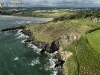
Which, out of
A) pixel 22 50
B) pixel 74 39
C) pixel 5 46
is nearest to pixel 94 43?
pixel 74 39

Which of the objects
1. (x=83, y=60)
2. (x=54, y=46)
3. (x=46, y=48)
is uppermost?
(x=83, y=60)

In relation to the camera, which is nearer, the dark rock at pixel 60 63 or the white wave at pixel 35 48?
the dark rock at pixel 60 63

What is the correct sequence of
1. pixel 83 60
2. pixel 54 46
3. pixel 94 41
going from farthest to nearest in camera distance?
1. pixel 54 46
2. pixel 94 41
3. pixel 83 60

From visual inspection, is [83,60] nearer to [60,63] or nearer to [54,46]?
[60,63]

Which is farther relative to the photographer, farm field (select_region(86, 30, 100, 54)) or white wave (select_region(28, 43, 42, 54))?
white wave (select_region(28, 43, 42, 54))

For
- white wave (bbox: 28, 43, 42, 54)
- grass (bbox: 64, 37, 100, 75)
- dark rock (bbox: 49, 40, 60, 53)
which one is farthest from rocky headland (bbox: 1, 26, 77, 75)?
grass (bbox: 64, 37, 100, 75)

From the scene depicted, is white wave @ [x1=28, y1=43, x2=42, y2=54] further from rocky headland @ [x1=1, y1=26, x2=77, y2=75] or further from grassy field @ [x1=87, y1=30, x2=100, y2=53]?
grassy field @ [x1=87, y1=30, x2=100, y2=53]

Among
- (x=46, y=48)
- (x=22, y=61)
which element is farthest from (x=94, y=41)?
(x=22, y=61)

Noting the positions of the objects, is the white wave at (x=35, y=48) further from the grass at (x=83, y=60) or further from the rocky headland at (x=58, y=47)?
the grass at (x=83, y=60)

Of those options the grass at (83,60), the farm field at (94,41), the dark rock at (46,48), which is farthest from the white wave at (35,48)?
the farm field at (94,41)

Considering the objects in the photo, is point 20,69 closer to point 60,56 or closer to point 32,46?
point 60,56

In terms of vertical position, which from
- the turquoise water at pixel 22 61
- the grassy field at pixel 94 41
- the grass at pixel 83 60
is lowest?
the turquoise water at pixel 22 61
